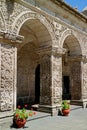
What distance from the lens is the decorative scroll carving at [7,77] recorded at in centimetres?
750

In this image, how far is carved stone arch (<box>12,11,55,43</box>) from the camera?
8.22m

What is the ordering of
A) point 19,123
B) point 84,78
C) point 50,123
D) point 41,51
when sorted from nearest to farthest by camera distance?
point 19,123 < point 50,123 < point 41,51 < point 84,78

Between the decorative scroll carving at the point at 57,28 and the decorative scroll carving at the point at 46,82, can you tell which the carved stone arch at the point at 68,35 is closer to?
the decorative scroll carving at the point at 57,28

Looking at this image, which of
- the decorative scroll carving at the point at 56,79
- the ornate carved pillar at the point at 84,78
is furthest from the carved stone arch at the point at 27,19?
the ornate carved pillar at the point at 84,78

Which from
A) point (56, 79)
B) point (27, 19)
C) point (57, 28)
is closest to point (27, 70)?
point (56, 79)

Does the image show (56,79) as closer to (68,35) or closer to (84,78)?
(68,35)

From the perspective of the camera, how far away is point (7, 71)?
7.71 meters

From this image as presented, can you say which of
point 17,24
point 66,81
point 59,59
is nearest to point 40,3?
point 17,24

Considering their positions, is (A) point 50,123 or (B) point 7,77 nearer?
(B) point 7,77

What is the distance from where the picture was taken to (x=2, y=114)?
7.32 meters

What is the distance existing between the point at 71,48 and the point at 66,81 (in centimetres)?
540

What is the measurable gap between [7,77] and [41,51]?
322cm

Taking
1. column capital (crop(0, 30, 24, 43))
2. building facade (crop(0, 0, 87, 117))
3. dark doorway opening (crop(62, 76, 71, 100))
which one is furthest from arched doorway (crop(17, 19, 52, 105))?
column capital (crop(0, 30, 24, 43))

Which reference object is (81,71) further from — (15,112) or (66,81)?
(15,112)
